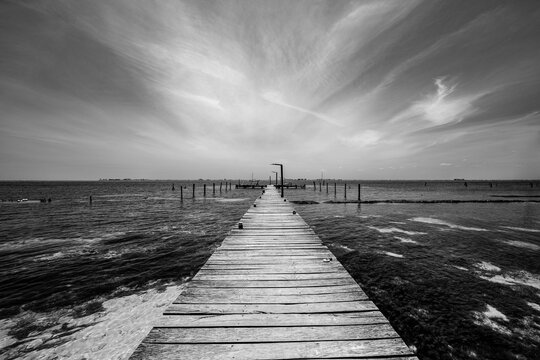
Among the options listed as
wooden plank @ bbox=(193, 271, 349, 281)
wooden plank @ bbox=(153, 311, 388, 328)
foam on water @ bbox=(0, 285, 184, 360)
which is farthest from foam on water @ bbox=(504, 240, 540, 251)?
foam on water @ bbox=(0, 285, 184, 360)

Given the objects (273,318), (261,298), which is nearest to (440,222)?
(261,298)

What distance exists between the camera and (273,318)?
314cm

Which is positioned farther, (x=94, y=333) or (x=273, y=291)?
(x=94, y=333)

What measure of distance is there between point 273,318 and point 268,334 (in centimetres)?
37

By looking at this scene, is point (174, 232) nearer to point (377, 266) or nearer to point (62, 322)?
point (62, 322)

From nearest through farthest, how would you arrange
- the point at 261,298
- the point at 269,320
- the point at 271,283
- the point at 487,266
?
the point at 269,320 → the point at 261,298 → the point at 271,283 → the point at 487,266

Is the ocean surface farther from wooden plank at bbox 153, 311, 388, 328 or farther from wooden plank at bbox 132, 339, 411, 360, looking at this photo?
wooden plank at bbox 132, 339, 411, 360

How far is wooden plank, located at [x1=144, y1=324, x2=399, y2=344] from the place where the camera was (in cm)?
266

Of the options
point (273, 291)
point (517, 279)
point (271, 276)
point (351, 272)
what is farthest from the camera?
point (351, 272)

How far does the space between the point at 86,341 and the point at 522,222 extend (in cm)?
2701

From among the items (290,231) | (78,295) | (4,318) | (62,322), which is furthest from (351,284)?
(4,318)

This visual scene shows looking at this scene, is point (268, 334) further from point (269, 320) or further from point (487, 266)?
point (487, 266)

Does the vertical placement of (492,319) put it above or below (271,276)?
below

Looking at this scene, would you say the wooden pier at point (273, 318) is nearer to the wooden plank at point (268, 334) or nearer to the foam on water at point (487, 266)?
the wooden plank at point (268, 334)
